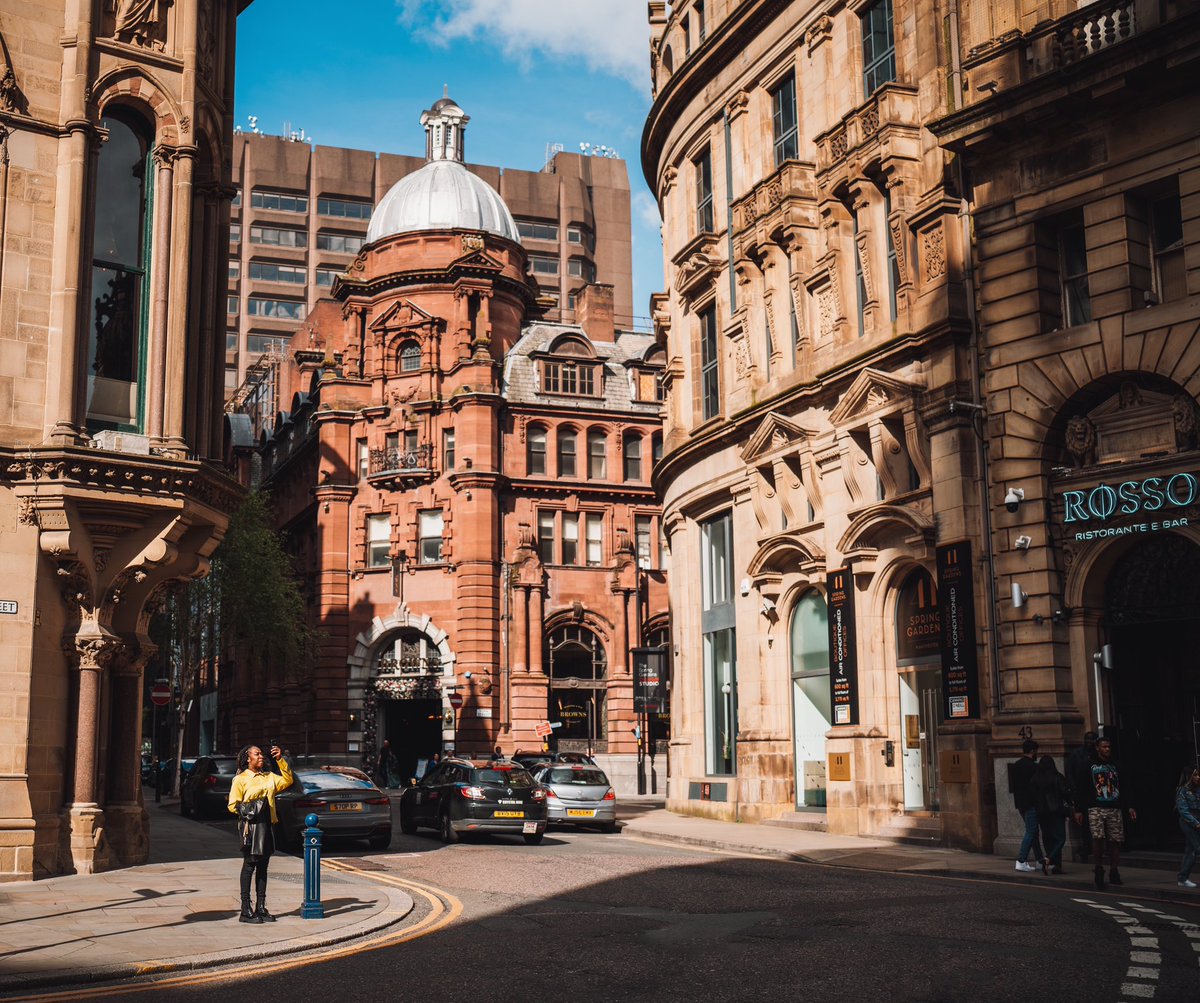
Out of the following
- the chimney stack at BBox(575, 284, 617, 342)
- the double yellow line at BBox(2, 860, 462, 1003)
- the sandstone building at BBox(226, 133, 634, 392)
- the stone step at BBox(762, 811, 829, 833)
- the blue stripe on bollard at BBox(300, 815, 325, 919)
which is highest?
the sandstone building at BBox(226, 133, 634, 392)

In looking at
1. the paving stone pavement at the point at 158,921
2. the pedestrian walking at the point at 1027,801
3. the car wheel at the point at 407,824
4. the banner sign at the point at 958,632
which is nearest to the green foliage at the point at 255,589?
the car wheel at the point at 407,824

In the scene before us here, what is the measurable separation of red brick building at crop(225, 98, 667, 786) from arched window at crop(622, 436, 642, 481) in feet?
0.46

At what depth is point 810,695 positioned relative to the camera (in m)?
30.7

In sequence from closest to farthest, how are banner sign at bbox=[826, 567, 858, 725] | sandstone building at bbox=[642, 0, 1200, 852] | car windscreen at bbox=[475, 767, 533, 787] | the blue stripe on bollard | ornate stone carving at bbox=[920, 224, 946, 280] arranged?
the blue stripe on bollard → sandstone building at bbox=[642, 0, 1200, 852] → ornate stone carving at bbox=[920, 224, 946, 280] → car windscreen at bbox=[475, 767, 533, 787] → banner sign at bbox=[826, 567, 858, 725]

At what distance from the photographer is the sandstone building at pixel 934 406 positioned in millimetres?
22078

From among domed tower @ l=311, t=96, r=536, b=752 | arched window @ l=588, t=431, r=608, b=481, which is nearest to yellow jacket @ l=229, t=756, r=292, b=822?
domed tower @ l=311, t=96, r=536, b=752

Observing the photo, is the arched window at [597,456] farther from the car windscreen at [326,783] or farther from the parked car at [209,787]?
the car windscreen at [326,783]

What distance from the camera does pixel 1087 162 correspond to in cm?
2294

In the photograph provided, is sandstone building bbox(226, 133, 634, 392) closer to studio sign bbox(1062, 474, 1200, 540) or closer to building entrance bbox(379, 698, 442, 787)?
building entrance bbox(379, 698, 442, 787)

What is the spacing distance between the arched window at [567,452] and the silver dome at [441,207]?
32.5ft

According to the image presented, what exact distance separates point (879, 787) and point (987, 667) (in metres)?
4.32

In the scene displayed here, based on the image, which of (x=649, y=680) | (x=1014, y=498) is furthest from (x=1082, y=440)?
(x=649, y=680)

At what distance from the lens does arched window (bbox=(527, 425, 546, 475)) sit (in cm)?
5881

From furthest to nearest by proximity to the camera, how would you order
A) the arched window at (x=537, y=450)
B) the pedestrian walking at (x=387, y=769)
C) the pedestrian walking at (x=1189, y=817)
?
the arched window at (x=537, y=450) < the pedestrian walking at (x=387, y=769) < the pedestrian walking at (x=1189, y=817)
